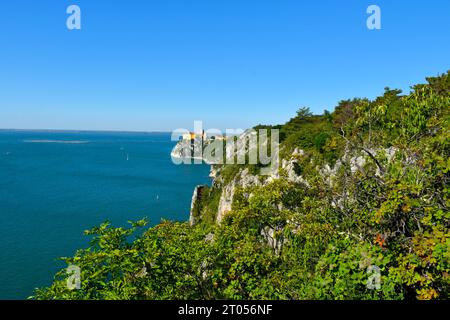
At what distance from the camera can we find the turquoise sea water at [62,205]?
48.1 m

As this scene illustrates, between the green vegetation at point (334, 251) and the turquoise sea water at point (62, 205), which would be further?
the turquoise sea water at point (62, 205)

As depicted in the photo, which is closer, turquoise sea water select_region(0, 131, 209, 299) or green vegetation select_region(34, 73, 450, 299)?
green vegetation select_region(34, 73, 450, 299)

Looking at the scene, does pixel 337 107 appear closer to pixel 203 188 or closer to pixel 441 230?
pixel 203 188

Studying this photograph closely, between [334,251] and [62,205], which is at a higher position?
[334,251]

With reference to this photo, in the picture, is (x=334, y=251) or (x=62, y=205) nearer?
(x=334, y=251)

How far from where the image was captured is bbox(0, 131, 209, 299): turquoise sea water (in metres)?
48.1

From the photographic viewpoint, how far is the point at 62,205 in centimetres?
8150

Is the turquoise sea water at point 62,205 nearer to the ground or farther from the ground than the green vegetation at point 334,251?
nearer to the ground

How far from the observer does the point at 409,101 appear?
36.2ft

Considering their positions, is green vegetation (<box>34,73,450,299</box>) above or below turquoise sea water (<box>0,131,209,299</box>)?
above
